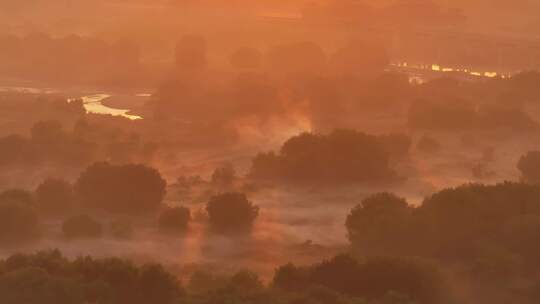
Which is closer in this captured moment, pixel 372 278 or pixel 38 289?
pixel 38 289

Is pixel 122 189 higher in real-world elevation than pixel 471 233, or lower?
higher

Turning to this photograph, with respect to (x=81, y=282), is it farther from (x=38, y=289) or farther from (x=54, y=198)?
(x=54, y=198)

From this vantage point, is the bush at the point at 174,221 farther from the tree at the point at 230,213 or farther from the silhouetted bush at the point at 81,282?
the silhouetted bush at the point at 81,282

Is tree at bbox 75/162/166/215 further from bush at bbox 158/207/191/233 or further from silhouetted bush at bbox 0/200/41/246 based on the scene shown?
silhouetted bush at bbox 0/200/41/246

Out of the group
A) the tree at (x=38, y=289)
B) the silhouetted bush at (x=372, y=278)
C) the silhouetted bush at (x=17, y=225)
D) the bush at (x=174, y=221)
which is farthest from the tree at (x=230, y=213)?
the tree at (x=38, y=289)

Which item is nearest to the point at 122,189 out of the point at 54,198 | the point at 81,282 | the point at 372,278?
the point at 54,198

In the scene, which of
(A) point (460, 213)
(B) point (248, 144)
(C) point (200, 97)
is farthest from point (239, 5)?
(A) point (460, 213)
